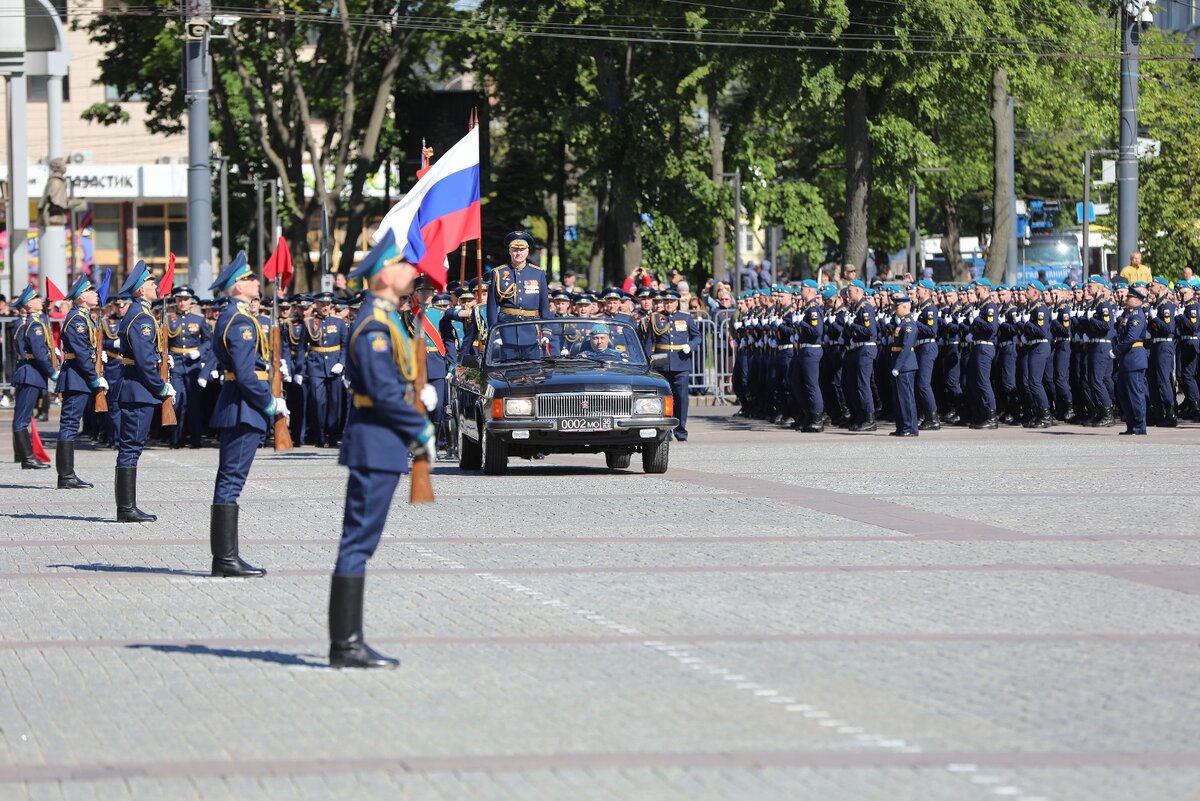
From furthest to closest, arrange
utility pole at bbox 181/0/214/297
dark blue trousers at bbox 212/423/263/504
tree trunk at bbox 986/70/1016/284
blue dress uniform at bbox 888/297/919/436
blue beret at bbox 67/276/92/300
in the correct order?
tree trunk at bbox 986/70/1016/284 < utility pole at bbox 181/0/214/297 < blue dress uniform at bbox 888/297/919/436 < blue beret at bbox 67/276/92/300 < dark blue trousers at bbox 212/423/263/504

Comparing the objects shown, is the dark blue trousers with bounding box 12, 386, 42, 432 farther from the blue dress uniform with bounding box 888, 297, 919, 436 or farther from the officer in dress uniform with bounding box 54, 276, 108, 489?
the blue dress uniform with bounding box 888, 297, 919, 436

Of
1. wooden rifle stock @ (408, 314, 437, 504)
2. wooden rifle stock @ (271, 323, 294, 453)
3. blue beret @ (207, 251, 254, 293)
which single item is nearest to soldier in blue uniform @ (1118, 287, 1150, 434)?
wooden rifle stock @ (271, 323, 294, 453)

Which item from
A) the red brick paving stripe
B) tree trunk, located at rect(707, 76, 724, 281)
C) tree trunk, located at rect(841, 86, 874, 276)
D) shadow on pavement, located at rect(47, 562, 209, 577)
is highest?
tree trunk, located at rect(707, 76, 724, 281)

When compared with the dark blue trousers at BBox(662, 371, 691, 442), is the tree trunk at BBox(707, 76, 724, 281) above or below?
above

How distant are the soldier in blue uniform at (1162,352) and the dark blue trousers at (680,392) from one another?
589 cm

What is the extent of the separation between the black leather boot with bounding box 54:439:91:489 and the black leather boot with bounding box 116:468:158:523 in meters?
3.73

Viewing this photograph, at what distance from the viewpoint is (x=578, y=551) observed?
1341 cm

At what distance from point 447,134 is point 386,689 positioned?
107 ft

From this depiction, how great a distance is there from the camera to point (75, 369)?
19.5m

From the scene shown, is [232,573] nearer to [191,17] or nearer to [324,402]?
[324,402]

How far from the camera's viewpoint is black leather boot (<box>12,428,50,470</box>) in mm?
22328

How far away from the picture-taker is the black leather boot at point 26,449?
2233 cm

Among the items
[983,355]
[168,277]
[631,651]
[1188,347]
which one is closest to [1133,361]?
[983,355]

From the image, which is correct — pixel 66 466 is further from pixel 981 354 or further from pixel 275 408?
pixel 981 354
